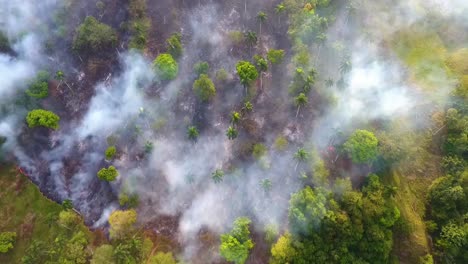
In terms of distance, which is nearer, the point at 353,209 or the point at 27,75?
the point at 353,209

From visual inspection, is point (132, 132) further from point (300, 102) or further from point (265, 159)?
point (300, 102)

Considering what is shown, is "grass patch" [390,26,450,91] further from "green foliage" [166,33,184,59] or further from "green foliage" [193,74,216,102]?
"green foliage" [166,33,184,59]

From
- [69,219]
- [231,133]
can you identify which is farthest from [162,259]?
[231,133]

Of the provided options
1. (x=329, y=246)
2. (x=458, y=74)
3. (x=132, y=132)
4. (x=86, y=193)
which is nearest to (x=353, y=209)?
(x=329, y=246)

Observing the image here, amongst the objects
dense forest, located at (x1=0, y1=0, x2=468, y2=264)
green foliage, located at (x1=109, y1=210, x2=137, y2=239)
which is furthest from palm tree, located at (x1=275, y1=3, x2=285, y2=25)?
green foliage, located at (x1=109, y1=210, x2=137, y2=239)

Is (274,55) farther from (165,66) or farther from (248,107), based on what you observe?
(165,66)

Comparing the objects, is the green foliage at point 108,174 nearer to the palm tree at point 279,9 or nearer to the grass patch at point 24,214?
the grass patch at point 24,214

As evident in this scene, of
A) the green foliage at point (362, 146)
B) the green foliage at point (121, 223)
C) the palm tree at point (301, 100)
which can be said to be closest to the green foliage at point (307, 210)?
the green foliage at point (362, 146)
